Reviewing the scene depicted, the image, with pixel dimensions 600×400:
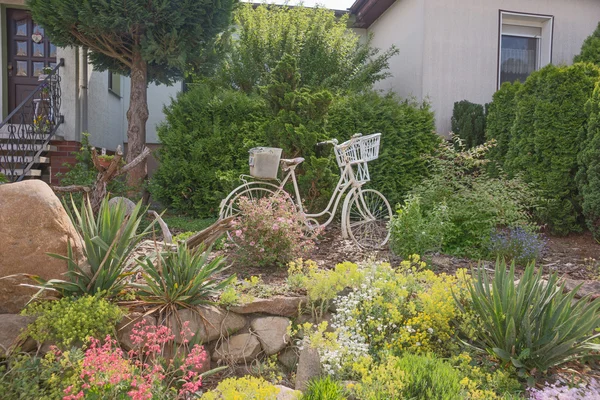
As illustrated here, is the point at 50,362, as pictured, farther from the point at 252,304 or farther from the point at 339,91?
the point at 339,91

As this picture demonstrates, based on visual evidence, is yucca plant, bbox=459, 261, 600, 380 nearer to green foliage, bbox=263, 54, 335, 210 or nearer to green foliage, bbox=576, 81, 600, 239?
green foliage, bbox=263, 54, 335, 210

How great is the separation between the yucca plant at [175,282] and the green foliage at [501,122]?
20.8 feet

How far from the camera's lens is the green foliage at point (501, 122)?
26.9 feet

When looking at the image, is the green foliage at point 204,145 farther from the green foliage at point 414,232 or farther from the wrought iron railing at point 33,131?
the green foliage at point 414,232

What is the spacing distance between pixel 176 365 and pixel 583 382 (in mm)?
2607

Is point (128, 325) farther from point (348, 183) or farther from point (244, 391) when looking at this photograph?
point (348, 183)

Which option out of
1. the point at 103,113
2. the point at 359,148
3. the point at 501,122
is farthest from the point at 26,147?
the point at 501,122

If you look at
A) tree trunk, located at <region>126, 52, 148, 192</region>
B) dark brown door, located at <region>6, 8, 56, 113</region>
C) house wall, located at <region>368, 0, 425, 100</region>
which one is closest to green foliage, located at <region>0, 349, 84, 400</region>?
tree trunk, located at <region>126, 52, 148, 192</region>

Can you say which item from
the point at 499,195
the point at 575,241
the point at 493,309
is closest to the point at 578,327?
the point at 493,309

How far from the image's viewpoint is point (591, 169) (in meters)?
6.77

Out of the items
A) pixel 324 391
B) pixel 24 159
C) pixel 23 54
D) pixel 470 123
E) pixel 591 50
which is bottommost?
pixel 324 391

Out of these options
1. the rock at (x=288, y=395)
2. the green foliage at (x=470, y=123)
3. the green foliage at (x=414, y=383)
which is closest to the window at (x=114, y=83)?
the green foliage at (x=470, y=123)

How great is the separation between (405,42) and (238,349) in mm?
8775

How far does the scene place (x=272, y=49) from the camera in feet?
31.2
